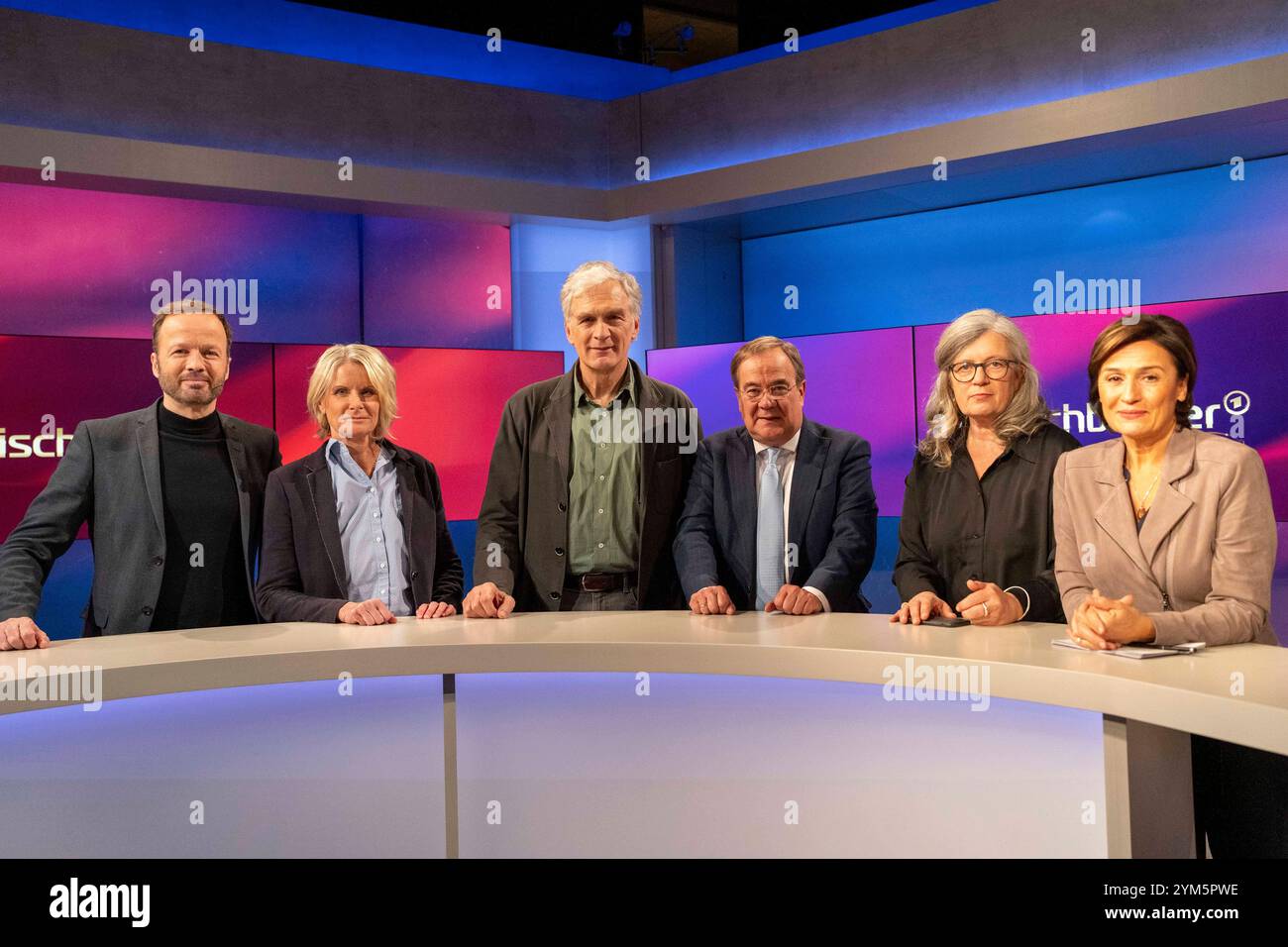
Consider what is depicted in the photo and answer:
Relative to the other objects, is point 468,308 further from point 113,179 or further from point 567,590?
point 567,590

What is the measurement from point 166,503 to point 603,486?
1047 mm

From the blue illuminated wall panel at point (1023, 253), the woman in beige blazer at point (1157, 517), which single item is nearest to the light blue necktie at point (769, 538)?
the woman in beige blazer at point (1157, 517)

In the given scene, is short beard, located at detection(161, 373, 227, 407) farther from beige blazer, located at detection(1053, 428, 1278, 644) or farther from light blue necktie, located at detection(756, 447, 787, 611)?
beige blazer, located at detection(1053, 428, 1278, 644)

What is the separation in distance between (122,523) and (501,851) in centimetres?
Result: 126

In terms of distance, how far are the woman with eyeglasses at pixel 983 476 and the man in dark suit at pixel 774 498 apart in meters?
0.18

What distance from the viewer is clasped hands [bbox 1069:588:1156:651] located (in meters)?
1.93

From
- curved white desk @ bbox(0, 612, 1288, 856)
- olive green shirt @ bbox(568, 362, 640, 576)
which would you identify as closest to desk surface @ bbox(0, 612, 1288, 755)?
curved white desk @ bbox(0, 612, 1288, 856)

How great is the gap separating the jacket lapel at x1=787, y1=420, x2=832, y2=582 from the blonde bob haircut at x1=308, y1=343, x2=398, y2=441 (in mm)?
1000

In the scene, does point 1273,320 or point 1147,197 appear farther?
point 1147,197

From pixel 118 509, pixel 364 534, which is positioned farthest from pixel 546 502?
pixel 118 509

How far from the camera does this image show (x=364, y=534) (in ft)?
9.37

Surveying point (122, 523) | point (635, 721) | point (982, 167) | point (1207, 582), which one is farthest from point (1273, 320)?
point (122, 523)

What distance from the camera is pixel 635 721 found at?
220 centimetres

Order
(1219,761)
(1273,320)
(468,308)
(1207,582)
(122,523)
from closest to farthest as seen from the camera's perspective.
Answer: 1. (1219,761)
2. (1207,582)
3. (122,523)
4. (1273,320)
5. (468,308)
